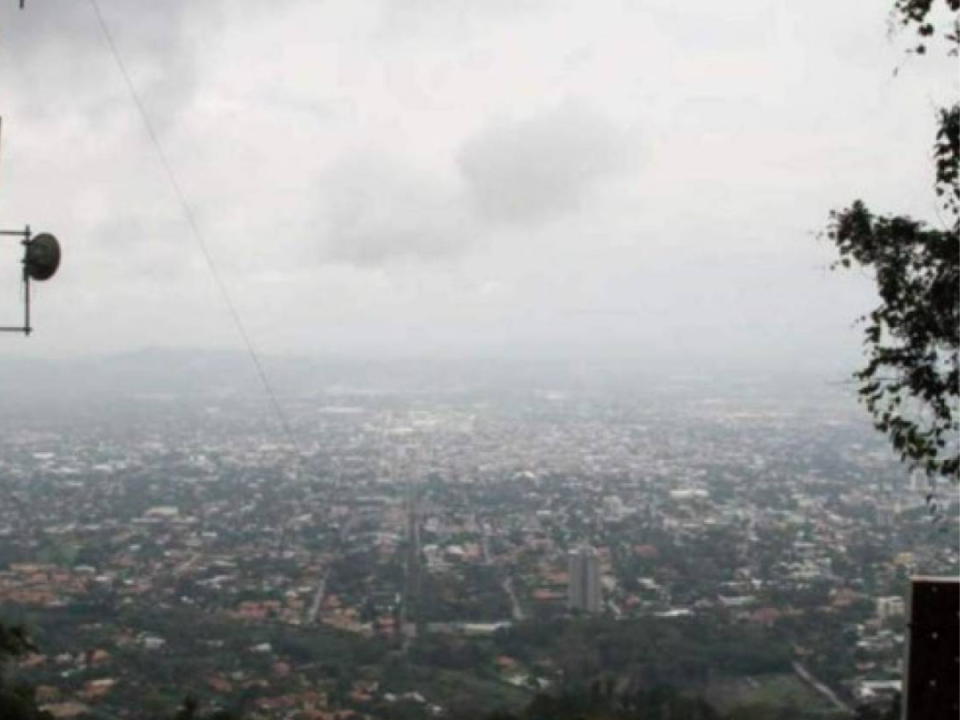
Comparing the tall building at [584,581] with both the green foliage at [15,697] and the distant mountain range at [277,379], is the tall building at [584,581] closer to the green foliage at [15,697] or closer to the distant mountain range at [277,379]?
the green foliage at [15,697]

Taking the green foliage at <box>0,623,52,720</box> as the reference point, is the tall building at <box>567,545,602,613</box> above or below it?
below

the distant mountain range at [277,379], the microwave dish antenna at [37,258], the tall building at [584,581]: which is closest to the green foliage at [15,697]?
the microwave dish antenna at [37,258]

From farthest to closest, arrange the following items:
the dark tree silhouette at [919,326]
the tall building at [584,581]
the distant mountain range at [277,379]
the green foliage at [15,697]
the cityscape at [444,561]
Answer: the distant mountain range at [277,379] < the tall building at [584,581] < the cityscape at [444,561] < the green foliage at [15,697] < the dark tree silhouette at [919,326]

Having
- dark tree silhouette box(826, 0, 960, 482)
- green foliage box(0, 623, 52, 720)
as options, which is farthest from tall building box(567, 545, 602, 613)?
dark tree silhouette box(826, 0, 960, 482)

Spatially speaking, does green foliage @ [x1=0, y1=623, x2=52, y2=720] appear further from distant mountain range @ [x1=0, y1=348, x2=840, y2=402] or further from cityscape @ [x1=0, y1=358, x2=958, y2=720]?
distant mountain range @ [x1=0, y1=348, x2=840, y2=402]

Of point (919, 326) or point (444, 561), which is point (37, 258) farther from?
point (444, 561)

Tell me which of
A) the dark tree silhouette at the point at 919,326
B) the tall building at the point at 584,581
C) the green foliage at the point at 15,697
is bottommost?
the tall building at the point at 584,581

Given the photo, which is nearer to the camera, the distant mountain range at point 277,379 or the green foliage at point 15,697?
the green foliage at point 15,697

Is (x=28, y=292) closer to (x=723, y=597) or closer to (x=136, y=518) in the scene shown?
(x=723, y=597)
